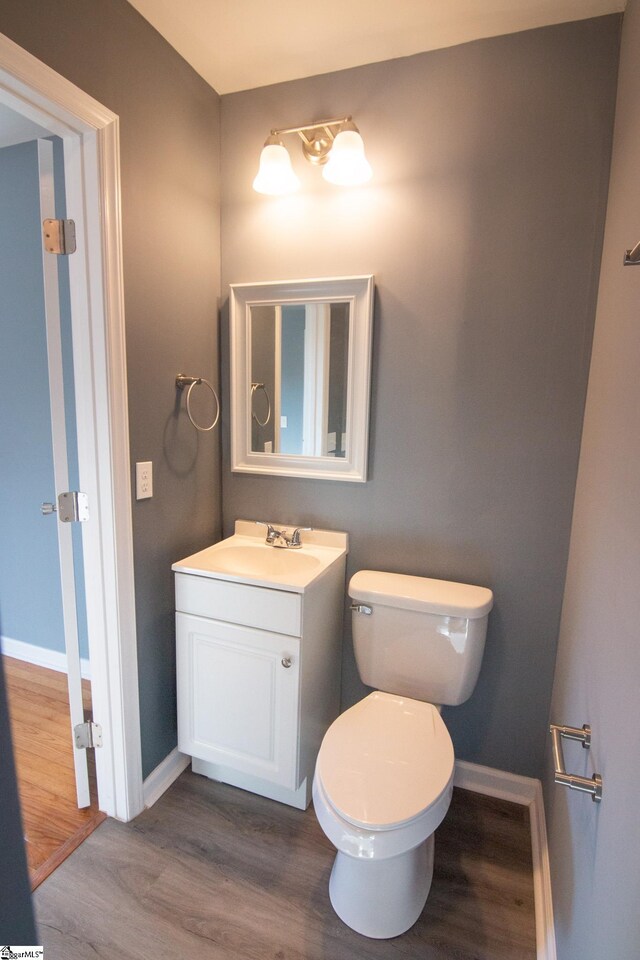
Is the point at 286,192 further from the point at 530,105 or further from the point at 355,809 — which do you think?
the point at 355,809

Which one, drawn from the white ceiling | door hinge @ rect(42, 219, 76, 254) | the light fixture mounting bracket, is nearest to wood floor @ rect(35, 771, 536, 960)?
door hinge @ rect(42, 219, 76, 254)

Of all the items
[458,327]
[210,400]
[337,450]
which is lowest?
[337,450]

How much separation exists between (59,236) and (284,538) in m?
1.21

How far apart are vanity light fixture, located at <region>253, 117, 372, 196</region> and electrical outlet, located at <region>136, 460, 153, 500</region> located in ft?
3.40

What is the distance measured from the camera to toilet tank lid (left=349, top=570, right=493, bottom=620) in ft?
4.94

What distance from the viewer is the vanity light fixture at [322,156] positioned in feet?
4.98

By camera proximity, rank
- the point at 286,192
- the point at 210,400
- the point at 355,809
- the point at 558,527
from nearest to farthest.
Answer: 1. the point at 355,809
2. the point at 558,527
3. the point at 286,192
4. the point at 210,400

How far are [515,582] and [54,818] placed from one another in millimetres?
1764

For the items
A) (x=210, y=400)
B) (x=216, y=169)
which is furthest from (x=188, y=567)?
(x=216, y=169)

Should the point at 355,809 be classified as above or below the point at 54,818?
above

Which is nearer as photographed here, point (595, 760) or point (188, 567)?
point (595, 760)

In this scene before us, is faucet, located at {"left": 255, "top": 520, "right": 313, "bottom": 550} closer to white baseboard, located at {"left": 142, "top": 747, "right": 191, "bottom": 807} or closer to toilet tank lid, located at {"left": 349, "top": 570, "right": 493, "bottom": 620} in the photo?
toilet tank lid, located at {"left": 349, "top": 570, "right": 493, "bottom": 620}

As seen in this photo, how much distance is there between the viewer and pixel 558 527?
1577 millimetres

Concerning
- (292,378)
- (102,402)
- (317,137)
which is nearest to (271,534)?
(292,378)
